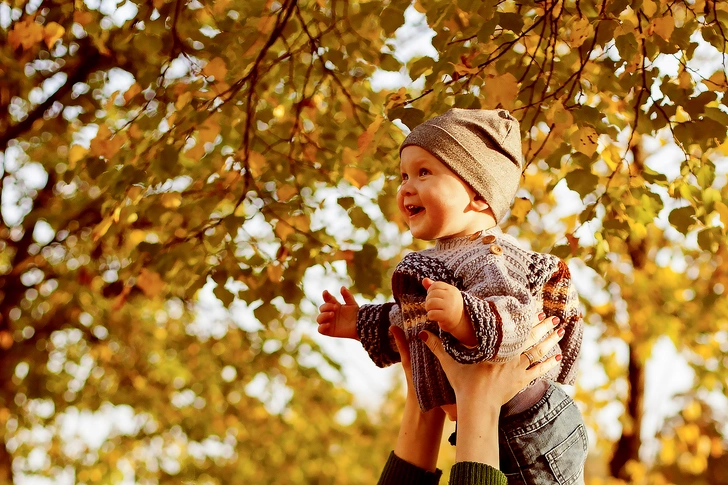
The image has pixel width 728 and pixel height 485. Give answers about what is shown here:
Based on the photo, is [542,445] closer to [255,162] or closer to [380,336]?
[380,336]

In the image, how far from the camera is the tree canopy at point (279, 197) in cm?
311

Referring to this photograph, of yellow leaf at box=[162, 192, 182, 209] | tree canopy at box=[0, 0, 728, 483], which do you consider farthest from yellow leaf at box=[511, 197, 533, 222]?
yellow leaf at box=[162, 192, 182, 209]

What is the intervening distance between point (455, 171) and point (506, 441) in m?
0.71

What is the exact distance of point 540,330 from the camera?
6.88ft

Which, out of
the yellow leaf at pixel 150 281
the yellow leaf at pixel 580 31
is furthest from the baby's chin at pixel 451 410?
the yellow leaf at pixel 150 281

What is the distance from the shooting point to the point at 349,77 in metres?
4.17

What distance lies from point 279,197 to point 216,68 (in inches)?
28.6

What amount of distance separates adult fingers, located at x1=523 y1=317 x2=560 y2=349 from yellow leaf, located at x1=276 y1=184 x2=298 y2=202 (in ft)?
6.21

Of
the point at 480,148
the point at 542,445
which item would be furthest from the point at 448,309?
the point at 480,148

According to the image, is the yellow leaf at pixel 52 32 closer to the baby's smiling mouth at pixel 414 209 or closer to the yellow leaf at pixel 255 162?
the yellow leaf at pixel 255 162

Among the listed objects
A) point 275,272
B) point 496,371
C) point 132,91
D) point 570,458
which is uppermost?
point 132,91

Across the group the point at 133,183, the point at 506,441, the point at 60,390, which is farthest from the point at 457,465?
the point at 60,390

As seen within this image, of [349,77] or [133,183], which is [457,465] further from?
[349,77]

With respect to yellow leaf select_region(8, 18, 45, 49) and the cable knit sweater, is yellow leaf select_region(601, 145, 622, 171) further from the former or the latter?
yellow leaf select_region(8, 18, 45, 49)
